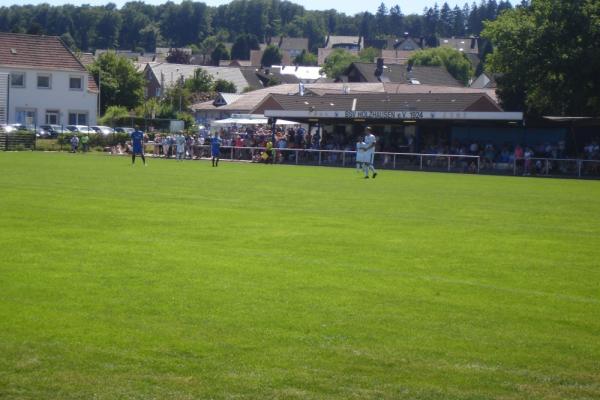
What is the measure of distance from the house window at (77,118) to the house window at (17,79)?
5.46 meters

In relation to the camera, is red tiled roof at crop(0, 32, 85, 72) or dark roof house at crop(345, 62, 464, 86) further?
dark roof house at crop(345, 62, 464, 86)

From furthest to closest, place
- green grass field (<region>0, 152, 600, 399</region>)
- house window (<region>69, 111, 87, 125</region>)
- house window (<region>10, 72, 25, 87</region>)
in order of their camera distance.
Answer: house window (<region>69, 111, 87, 125</region>), house window (<region>10, 72, 25, 87</region>), green grass field (<region>0, 152, 600, 399</region>)

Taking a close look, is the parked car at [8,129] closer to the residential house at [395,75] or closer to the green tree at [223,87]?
the residential house at [395,75]

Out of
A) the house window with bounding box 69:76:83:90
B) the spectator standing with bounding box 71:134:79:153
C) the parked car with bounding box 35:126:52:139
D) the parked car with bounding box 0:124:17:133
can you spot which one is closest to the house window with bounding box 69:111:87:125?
the house window with bounding box 69:76:83:90

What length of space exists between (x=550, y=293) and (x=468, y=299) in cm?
114

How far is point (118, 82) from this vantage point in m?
102

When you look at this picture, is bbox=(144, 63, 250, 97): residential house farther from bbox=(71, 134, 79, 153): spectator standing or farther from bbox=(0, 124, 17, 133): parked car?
bbox=(71, 134, 79, 153): spectator standing

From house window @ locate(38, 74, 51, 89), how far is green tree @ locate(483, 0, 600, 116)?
42076 mm

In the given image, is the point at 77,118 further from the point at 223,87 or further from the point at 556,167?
the point at 556,167

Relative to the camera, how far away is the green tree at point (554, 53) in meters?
51.4

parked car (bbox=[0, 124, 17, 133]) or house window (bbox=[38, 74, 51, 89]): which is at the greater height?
house window (bbox=[38, 74, 51, 89])

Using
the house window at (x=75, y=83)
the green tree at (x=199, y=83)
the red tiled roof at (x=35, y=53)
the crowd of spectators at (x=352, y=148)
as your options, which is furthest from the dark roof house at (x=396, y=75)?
the crowd of spectators at (x=352, y=148)

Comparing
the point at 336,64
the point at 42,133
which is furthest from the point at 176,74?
the point at 42,133

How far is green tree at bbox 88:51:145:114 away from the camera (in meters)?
101
